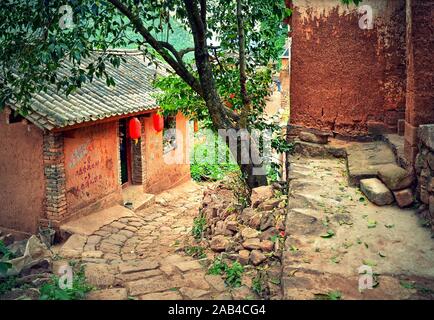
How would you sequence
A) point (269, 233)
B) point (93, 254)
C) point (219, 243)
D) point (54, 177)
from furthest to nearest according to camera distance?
point (54, 177)
point (93, 254)
point (219, 243)
point (269, 233)

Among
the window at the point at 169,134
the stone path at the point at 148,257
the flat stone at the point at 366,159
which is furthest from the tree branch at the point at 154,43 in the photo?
the window at the point at 169,134

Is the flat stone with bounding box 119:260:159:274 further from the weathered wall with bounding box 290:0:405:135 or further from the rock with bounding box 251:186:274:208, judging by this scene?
the weathered wall with bounding box 290:0:405:135

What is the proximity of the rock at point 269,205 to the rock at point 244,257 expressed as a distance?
103 centimetres

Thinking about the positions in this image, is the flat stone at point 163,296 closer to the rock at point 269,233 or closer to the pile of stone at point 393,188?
the rock at point 269,233

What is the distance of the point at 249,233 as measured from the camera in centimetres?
580

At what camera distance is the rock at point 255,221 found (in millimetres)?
6004

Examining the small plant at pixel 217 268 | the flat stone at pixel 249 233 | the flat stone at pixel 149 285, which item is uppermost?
the flat stone at pixel 249 233

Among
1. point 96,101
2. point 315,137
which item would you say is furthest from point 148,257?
point 96,101

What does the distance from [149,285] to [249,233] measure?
58.2 inches

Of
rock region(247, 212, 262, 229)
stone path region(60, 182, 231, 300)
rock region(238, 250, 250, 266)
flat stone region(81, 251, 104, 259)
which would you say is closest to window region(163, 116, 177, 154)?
stone path region(60, 182, 231, 300)

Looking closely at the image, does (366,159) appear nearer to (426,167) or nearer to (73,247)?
(426,167)

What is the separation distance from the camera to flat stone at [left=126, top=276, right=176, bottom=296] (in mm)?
Result: 4992

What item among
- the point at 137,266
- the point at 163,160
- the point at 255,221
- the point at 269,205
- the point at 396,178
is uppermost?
the point at 396,178

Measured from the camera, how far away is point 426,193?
15.5 ft
